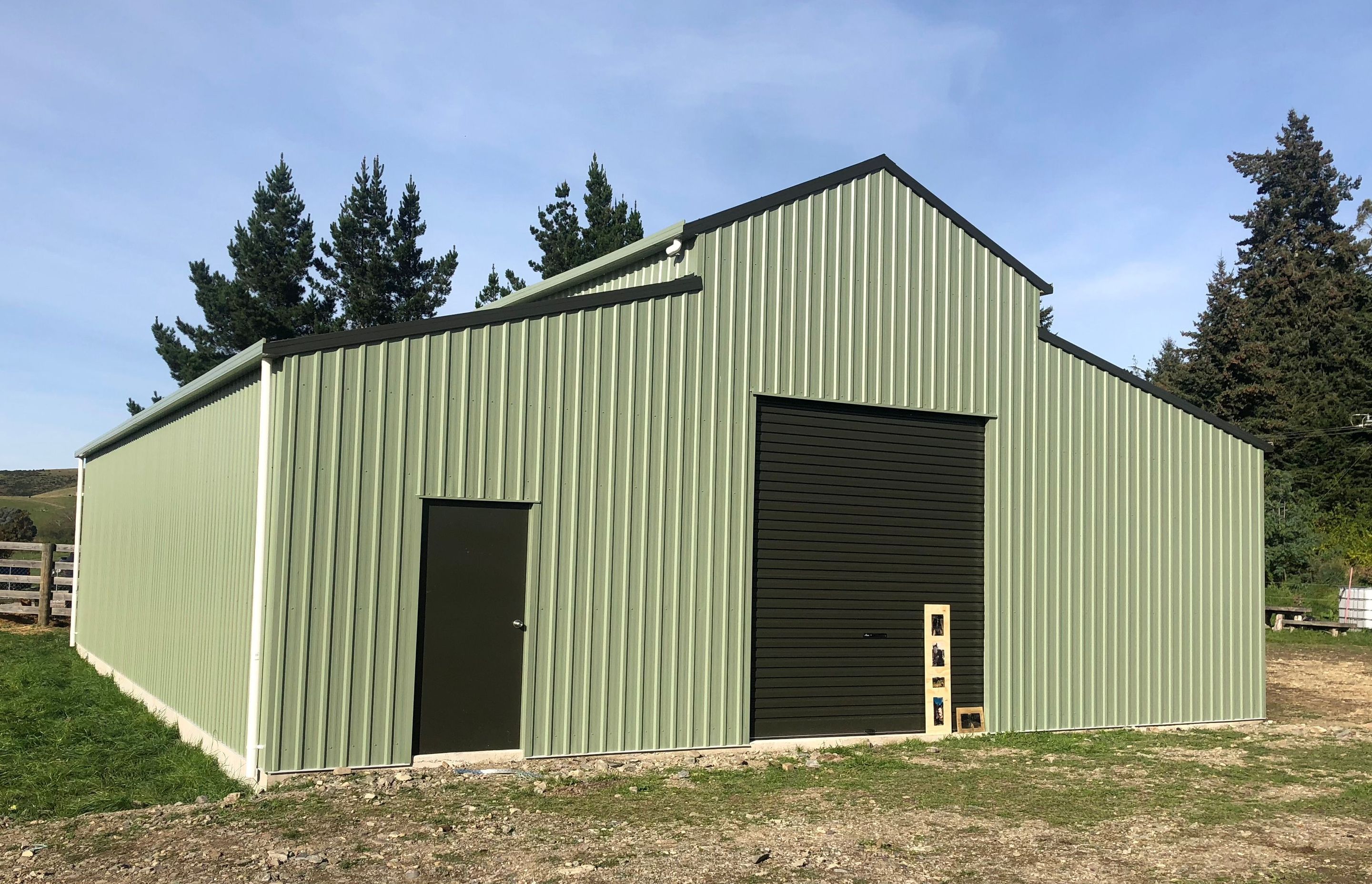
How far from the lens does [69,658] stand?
17.6m

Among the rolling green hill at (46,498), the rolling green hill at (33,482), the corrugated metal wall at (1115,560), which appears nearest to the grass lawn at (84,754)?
the corrugated metal wall at (1115,560)

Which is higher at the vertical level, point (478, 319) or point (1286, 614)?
point (478, 319)

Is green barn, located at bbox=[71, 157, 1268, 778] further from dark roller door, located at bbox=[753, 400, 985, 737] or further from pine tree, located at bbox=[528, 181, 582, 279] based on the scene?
pine tree, located at bbox=[528, 181, 582, 279]

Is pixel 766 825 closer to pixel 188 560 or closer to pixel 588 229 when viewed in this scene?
pixel 188 560

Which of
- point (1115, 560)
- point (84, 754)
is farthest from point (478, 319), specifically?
point (1115, 560)

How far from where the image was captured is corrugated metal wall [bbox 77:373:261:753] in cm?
928

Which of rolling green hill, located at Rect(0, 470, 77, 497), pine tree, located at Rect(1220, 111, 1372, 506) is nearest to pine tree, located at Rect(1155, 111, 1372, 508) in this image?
pine tree, located at Rect(1220, 111, 1372, 506)

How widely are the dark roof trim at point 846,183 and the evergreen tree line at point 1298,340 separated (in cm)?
3166

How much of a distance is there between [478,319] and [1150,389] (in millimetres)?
8134

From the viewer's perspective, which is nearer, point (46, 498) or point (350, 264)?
point (350, 264)

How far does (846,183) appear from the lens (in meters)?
11.7

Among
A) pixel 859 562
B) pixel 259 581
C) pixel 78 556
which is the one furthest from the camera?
pixel 78 556

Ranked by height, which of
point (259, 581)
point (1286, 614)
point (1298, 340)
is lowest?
point (1286, 614)

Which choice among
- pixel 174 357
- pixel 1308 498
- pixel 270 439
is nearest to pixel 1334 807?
pixel 270 439
